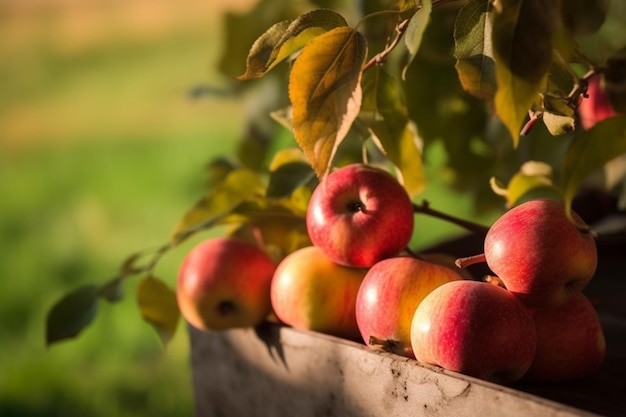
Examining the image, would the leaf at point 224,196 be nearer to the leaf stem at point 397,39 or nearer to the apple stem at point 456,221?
the apple stem at point 456,221

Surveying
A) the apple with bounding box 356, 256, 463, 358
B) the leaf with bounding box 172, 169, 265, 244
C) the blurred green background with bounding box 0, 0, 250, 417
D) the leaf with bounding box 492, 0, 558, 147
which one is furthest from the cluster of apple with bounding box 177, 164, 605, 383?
the blurred green background with bounding box 0, 0, 250, 417

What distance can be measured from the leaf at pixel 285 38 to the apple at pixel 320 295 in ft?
0.80

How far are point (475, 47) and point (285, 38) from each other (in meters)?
0.17

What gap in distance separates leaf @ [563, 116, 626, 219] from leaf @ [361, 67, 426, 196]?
28 cm

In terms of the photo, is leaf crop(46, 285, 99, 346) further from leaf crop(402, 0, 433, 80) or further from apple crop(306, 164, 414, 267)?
leaf crop(402, 0, 433, 80)

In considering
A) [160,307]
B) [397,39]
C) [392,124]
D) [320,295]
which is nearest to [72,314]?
[160,307]

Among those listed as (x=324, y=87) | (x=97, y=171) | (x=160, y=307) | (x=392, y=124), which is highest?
(x=324, y=87)

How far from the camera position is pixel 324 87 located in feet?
2.60

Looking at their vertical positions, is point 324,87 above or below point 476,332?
above

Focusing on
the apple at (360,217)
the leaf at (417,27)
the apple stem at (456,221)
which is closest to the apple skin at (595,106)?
the apple stem at (456,221)

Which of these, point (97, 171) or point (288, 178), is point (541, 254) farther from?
point (97, 171)

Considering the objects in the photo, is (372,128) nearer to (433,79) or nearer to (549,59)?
(549,59)

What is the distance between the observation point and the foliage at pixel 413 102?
656 millimetres

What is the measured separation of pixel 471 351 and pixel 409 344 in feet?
0.28
